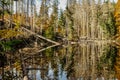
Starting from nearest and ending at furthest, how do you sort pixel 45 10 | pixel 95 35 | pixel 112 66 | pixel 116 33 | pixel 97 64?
1. pixel 112 66
2. pixel 97 64
3. pixel 116 33
4. pixel 45 10
5. pixel 95 35

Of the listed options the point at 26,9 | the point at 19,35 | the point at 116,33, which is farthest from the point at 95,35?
the point at 19,35

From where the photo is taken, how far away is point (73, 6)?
372ft

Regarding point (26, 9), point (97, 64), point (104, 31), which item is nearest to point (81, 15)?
point (104, 31)

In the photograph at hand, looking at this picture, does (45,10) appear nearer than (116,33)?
No

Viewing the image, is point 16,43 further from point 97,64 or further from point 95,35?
point 95,35

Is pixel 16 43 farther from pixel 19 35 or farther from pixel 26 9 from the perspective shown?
pixel 26 9

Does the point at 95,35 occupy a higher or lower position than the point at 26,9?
lower

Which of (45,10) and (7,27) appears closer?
(7,27)

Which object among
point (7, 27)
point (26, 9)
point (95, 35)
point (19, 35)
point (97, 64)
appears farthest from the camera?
point (95, 35)

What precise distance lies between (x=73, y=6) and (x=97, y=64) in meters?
81.6

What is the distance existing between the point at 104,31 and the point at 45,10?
1831 centimetres

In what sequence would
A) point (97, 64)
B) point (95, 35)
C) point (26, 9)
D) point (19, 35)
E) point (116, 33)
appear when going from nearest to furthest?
1. point (97, 64)
2. point (19, 35)
3. point (26, 9)
4. point (116, 33)
5. point (95, 35)

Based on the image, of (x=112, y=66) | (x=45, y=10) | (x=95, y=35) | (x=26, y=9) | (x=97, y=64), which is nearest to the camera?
(x=112, y=66)

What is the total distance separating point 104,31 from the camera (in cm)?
9031
